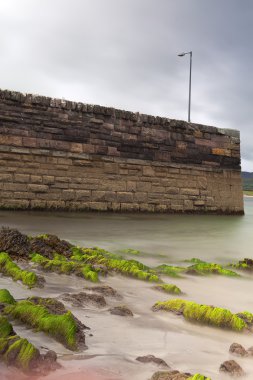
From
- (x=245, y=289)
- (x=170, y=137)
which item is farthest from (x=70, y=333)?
(x=170, y=137)

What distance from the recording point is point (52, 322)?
7.43ft

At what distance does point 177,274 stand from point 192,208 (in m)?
9.71

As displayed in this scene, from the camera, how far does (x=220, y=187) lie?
14.8 metres

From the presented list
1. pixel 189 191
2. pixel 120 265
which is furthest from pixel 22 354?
pixel 189 191

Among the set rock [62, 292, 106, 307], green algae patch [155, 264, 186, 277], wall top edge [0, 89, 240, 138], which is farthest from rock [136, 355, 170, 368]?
wall top edge [0, 89, 240, 138]

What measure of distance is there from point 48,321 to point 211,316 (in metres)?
1.16

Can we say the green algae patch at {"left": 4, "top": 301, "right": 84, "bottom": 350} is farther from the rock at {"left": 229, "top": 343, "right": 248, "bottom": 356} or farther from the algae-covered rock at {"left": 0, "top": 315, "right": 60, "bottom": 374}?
the rock at {"left": 229, "top": 343, "right": 248, "bottom": 356}

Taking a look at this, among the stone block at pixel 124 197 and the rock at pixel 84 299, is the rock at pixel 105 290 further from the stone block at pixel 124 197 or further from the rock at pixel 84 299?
the stone block at pixel 124 197

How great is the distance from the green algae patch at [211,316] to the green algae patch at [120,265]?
104cm

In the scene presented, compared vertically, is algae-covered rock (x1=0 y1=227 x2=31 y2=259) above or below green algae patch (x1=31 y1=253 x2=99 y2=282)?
above

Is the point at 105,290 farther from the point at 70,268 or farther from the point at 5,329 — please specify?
the point at 5,329

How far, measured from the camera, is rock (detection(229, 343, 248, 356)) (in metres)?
2.25

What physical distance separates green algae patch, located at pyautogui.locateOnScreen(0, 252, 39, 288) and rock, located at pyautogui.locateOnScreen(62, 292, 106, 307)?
40cm

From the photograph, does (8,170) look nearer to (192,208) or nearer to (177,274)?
(192,208)
